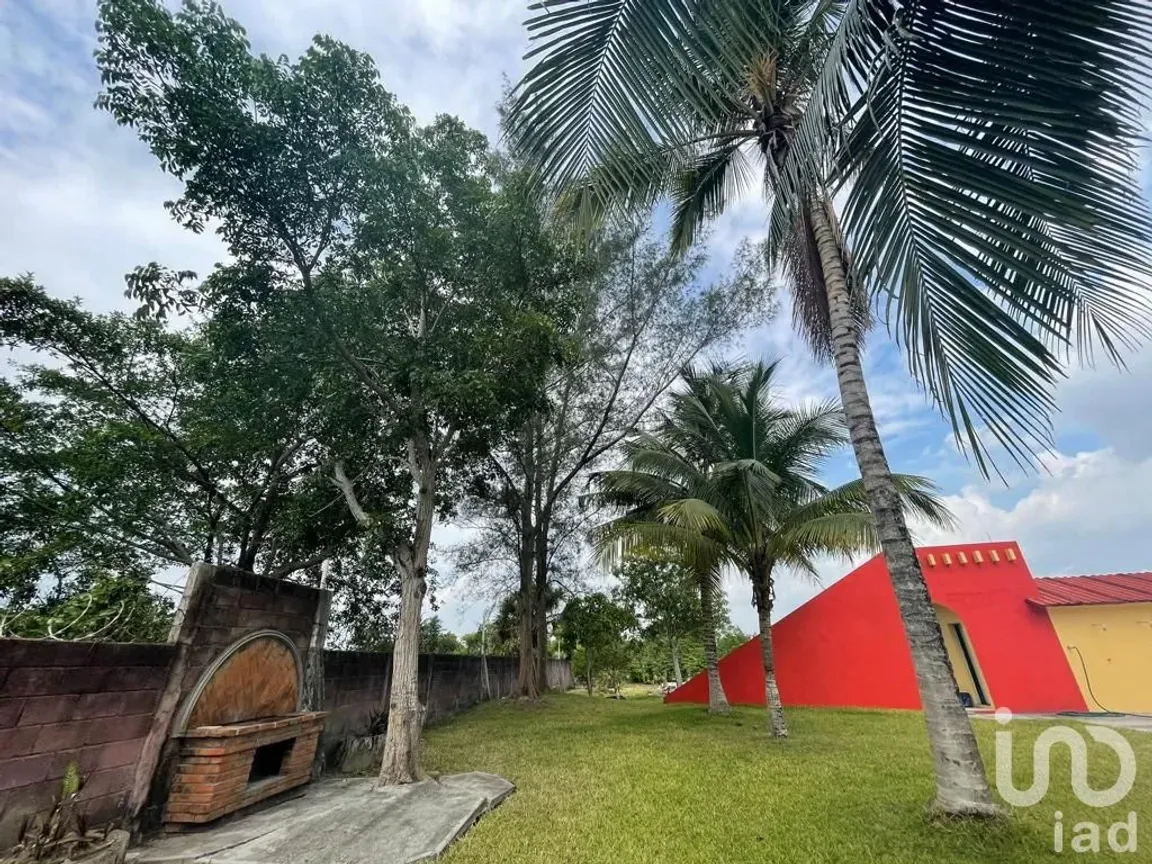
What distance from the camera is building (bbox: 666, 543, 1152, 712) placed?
8938 millimetres

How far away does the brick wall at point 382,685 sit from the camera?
20.9 ft

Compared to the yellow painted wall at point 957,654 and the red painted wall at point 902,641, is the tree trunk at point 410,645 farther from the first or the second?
the yellow painted wall at point 957,654

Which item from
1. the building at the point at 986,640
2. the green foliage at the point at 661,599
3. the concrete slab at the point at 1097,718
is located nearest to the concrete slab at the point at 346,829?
the building at the point at 986,640

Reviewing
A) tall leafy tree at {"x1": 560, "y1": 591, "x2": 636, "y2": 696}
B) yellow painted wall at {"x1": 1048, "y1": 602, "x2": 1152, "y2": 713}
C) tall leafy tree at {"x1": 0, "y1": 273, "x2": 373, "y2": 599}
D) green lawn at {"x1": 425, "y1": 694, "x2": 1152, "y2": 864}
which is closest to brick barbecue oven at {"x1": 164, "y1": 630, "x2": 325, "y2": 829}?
green lawn at {"x1": 425, "y1": 694, "x2": 1152, "y2": 864}

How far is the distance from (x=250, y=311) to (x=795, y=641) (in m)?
11.2

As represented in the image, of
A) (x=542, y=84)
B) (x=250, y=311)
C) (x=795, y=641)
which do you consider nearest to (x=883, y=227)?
(x=542, y=84)

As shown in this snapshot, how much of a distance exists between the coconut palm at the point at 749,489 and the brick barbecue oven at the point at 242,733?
16.8ft

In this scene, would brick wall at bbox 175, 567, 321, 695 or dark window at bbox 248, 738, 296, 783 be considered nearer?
brick wall at bbox 175, 567, 321, 695

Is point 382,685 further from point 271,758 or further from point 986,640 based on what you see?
point 986,640

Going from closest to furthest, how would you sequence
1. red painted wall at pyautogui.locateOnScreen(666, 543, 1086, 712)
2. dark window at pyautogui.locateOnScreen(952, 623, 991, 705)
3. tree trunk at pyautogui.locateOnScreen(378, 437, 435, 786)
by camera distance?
tree trunk at pyautogui.locateOnScreen(378, 437, 435, 786) → red painted wall at pyautogui.locateOnScreen(666, 543, 1086, 712) → dark window at pyautogui.locateOnScreen(952, 623, 991, 705)

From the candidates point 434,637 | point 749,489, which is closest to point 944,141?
point 749,489

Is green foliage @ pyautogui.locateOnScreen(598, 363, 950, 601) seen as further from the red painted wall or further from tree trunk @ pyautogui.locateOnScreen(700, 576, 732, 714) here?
the red painted wall

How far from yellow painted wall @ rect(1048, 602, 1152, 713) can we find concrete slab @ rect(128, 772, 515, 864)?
10649mm

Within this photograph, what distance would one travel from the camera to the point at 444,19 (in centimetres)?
266
